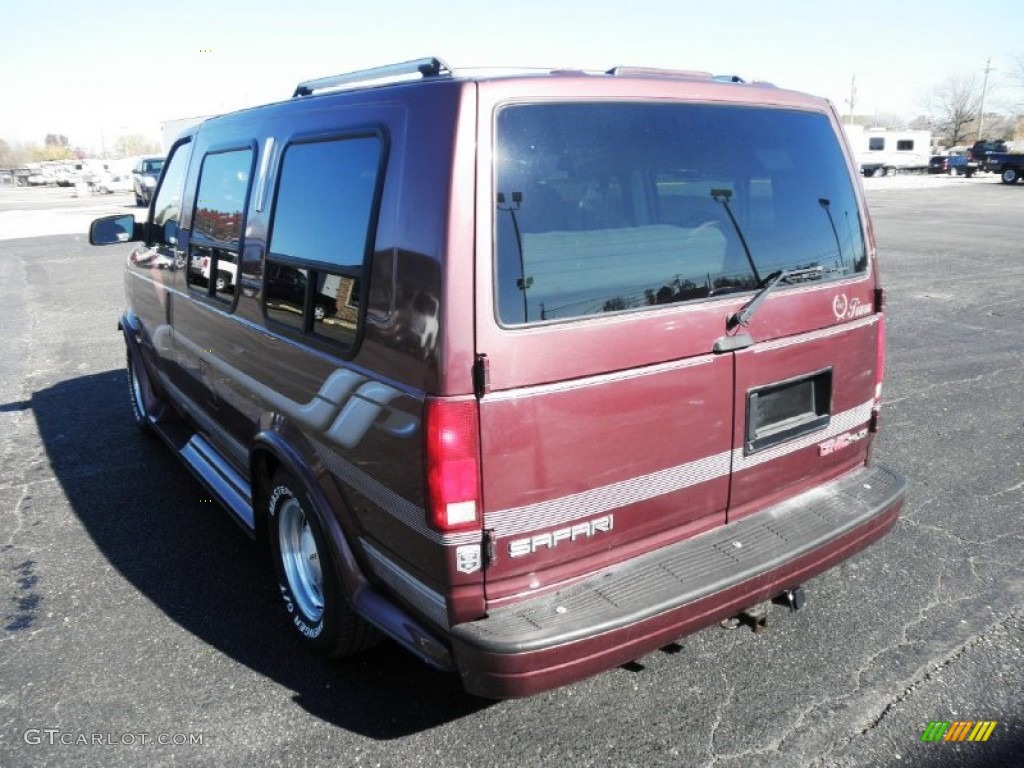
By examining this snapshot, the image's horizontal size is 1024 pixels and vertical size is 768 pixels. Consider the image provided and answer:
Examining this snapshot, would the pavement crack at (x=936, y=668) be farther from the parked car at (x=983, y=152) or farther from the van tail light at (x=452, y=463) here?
the parked car at (x=983, y=152)

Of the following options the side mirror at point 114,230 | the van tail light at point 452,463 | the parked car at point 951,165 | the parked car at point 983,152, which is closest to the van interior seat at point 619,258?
the van tail light at point 452,463

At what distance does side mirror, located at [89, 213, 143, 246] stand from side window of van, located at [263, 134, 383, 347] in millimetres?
2441

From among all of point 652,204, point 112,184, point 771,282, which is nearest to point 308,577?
point 652,204

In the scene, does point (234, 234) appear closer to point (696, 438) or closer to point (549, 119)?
point (549, 119)

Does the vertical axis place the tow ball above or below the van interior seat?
below

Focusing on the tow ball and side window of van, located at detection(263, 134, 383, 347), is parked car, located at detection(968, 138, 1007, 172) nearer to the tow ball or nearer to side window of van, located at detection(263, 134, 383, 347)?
the tow ball

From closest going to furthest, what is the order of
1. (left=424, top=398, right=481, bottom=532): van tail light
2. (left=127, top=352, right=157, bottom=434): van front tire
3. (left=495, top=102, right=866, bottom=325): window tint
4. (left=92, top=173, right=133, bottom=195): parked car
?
(left=424, top=398, right=481, bottom=532): van tail light
(left=495, top=102, right=866, bottom=325): window tint
(left=127, top=352, right=157, bottom=434): van front tire
(left=92, top=173, right=133, bottom=195): parked car

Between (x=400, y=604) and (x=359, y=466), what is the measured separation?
466 mm

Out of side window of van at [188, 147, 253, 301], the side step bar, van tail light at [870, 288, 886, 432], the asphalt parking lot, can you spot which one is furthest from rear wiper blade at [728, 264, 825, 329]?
the side step bar

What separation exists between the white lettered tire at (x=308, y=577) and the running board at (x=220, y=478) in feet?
0.67

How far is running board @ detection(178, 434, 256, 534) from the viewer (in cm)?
361

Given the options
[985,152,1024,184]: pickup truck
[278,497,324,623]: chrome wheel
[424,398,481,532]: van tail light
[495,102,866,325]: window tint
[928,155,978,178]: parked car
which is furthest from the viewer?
[928,155,978,178]: parked car

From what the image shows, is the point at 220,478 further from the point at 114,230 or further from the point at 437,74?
the point at 437,74

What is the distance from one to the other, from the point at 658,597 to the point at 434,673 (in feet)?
3.50
